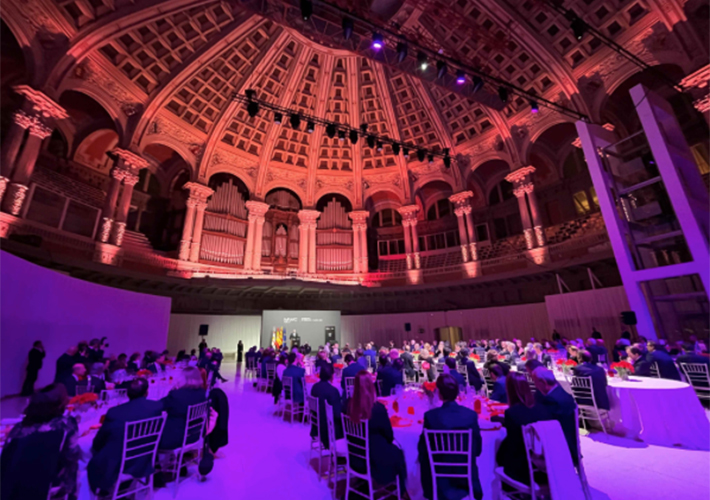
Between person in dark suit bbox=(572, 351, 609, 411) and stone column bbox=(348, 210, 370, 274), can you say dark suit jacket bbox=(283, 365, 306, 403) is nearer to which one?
person in dark suit bbox=(572, 351, 609, 411)

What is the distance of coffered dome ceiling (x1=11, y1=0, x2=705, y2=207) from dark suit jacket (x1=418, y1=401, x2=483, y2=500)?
46.3 ft

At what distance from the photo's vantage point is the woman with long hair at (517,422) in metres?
2.85

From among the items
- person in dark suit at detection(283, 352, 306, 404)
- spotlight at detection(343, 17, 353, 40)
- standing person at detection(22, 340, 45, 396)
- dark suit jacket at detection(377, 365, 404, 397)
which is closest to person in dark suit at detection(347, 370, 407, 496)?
dark suit jacket at detection(377, 365, 404, 397)

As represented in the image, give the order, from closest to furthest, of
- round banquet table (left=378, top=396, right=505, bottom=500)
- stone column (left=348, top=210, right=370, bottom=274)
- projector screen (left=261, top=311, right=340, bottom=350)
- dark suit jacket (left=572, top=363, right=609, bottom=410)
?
round banquet table (left=378, top=396, right=505, bottom=500) → dark suit jacket (left=572, top=363, right=609, bottom=410) → projector screen (left=261, top=311, right=340, bottom=350) → stone column (left=348, top=210, right=370, bottom=274)

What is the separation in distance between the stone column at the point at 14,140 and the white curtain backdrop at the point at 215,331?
914 centimetres

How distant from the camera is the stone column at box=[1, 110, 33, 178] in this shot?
11.2m

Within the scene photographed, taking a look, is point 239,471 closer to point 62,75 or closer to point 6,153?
point 6,153

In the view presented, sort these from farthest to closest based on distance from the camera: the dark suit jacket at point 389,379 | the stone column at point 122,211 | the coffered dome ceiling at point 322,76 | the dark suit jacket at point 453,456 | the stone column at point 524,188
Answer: the stone column at point 524,188
the stone column at point 122,211
the coffered dome ceiling at point 322,76
the dark suit jacket at point 389,379
the dark suit jacket at point 453,456

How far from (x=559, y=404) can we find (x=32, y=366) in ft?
38.7

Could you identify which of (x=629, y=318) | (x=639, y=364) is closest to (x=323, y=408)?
(x=639, y=364)

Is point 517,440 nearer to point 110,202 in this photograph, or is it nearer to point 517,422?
point 517,422

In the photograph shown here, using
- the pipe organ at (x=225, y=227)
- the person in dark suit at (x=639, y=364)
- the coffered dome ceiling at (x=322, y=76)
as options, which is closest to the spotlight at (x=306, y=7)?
the coffered dome ceiling at (x=322, y=76)

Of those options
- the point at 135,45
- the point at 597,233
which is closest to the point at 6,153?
the point at 135,45

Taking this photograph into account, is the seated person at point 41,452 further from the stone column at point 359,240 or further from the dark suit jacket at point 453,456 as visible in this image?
the stone column at point 359,240
